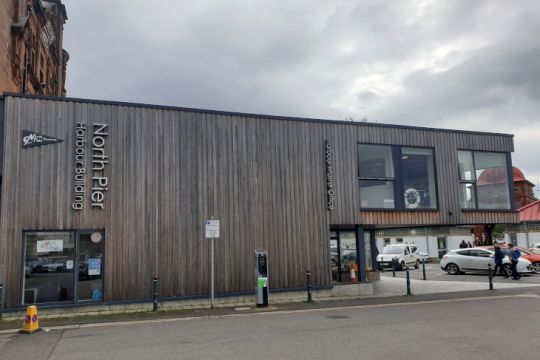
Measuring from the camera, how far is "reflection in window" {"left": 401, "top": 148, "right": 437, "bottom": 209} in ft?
61.8

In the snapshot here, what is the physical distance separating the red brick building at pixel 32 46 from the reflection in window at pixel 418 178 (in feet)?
54.8

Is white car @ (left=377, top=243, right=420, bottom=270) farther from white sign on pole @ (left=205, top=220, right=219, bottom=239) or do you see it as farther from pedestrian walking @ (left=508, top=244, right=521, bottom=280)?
white sign on pole @ (left=205, top=220, right=219, bottom=239)

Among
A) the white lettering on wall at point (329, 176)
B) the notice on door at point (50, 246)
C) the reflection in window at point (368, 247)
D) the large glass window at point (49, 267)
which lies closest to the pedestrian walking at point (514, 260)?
the reflection in window at point (368, 247)

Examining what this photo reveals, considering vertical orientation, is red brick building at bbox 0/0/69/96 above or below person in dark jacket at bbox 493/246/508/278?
above

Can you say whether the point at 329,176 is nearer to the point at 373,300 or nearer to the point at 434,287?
the point at 373,300

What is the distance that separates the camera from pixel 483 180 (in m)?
20.1

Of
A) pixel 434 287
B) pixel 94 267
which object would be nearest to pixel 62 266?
pixel 94 267

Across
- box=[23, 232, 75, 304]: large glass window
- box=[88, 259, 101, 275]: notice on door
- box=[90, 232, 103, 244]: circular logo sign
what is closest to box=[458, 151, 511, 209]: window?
box=[90, 232, 103, 244]: circular logo sign

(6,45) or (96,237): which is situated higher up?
(6,45)

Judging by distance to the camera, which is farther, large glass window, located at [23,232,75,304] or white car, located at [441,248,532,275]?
white car, located at [441,248,532,275]

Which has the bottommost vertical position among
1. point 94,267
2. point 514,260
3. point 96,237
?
point 514,260

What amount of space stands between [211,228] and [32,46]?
1774 cm

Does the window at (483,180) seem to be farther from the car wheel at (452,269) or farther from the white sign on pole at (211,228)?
the white sign on pole at (211,228)

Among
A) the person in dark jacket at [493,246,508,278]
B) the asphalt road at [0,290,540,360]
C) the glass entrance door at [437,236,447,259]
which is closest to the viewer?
the asphalt road at [0,290,540,360]
